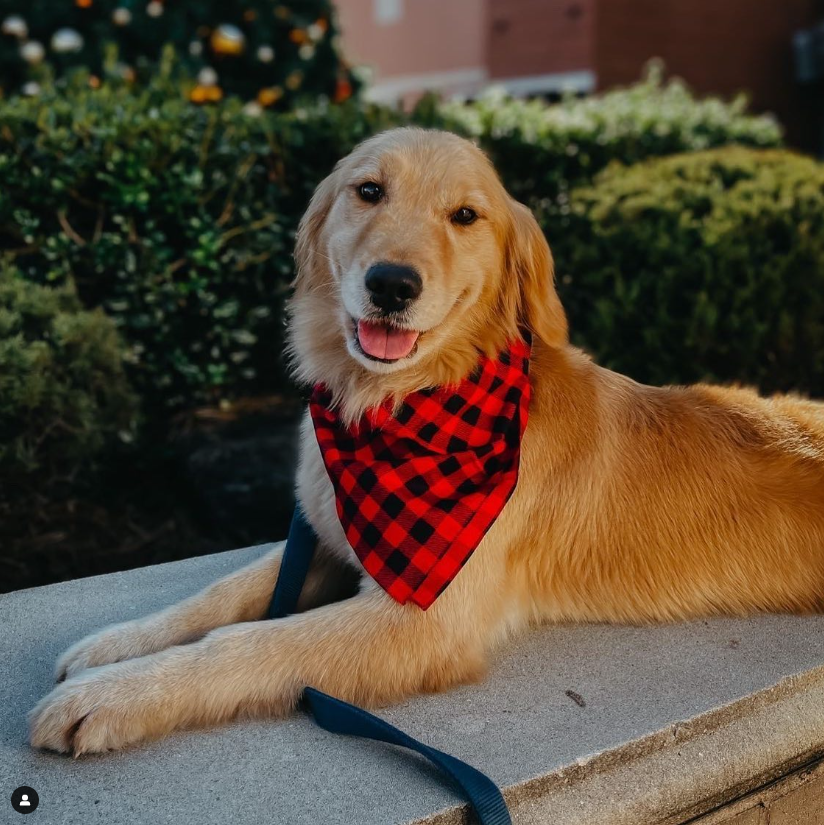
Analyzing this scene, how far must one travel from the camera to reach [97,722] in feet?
6.84

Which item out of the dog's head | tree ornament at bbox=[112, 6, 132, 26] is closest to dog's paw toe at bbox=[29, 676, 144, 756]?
the dog's head

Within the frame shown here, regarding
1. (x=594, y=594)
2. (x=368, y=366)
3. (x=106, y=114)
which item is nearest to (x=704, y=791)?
(x=594, y=594)

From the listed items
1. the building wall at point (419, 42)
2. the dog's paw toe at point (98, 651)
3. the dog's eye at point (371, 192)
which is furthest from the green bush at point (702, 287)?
the building wall at point (419, 42)

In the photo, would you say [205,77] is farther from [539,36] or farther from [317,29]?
[539,36]

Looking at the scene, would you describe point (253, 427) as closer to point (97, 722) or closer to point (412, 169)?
point (412, 169)

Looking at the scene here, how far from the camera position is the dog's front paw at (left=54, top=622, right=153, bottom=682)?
2.40 metres

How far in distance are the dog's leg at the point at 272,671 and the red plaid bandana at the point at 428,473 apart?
11 cm

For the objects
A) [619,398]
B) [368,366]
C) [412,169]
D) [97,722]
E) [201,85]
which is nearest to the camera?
[97,722]

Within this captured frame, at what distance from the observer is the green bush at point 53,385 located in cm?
344

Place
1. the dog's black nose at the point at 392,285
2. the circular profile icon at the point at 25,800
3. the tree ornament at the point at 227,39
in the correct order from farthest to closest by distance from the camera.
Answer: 1. the tree ornament at the point at 227,39
2. the dog's black nose at the point at 392,285
3. the circular profile icon at the point at 25,800

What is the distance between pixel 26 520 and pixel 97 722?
6.23 ft

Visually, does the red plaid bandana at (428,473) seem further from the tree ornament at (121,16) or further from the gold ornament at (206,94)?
the tree ornament at (121,16)

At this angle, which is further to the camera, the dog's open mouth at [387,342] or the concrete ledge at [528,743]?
the dog's open mouth at [387,342]

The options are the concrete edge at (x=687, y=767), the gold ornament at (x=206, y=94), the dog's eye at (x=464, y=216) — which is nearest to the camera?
the concrete edge at (x=687, y=767)
